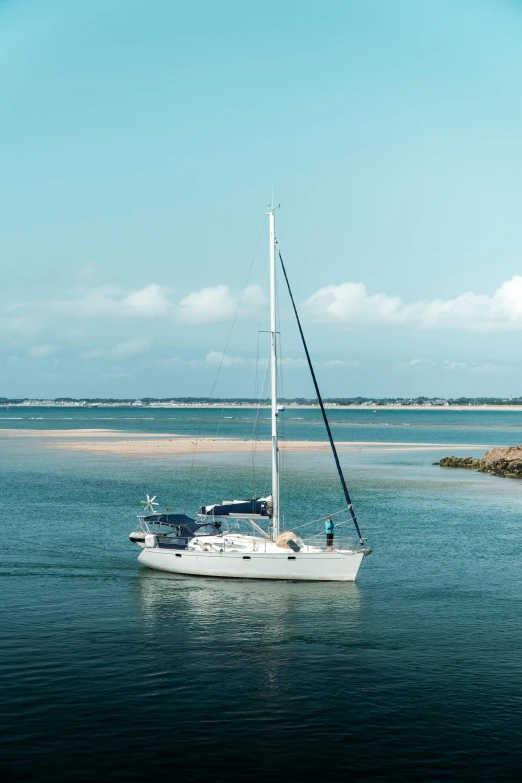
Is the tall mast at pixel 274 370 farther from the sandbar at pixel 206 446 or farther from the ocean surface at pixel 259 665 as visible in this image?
the sandbar at pixel 206 446

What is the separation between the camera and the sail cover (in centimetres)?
3738

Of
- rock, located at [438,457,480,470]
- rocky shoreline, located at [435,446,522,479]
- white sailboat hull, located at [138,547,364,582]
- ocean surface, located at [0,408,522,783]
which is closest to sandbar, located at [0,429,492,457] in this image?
rock, located at [438,457,480,470]

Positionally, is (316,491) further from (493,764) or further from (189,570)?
(493,764)

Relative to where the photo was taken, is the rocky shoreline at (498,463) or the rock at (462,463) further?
the rock at (462,463)

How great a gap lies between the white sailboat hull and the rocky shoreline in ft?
167

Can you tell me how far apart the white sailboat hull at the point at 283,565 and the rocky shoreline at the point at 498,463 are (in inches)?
2001

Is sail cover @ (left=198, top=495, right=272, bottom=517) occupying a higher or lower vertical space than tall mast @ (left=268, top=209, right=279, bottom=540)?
lower

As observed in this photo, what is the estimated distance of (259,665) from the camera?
2384 centimetres

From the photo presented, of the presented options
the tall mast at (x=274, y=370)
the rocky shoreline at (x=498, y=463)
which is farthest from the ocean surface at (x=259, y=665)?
the rocky shoreline at (x=498, y=463)

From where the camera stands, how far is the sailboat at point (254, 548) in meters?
33.8

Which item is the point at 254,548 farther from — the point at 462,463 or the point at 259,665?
the point at 462,463

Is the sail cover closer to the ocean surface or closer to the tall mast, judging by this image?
the tall mast

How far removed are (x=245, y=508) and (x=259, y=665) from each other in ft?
46.1

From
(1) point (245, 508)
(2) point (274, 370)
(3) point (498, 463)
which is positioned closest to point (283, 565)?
(1) point (245, 508)
